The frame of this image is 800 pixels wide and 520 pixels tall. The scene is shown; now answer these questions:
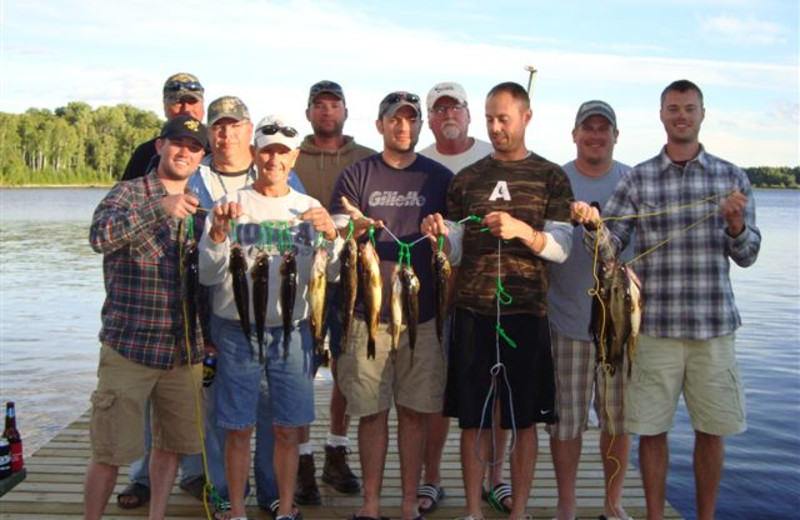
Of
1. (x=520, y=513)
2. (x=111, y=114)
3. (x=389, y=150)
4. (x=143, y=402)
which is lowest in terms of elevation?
(x=520, y=513)

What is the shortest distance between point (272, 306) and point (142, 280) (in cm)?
82

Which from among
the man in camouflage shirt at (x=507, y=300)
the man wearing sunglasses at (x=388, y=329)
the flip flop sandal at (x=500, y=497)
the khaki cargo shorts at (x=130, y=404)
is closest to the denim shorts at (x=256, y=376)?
the khaki cargo shorts at (x=130, y=404)

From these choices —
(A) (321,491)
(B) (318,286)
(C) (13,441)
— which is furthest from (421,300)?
(C) (13,441)

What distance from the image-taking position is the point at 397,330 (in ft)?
16.7

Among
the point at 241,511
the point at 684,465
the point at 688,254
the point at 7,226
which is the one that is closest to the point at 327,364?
the point at 241,511

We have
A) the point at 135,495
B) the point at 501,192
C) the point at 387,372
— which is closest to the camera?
the point at 501,192

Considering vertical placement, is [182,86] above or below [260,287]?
above

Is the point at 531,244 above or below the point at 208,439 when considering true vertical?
above

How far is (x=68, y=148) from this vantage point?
9031 cm

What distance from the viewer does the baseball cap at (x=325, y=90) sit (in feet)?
20.9

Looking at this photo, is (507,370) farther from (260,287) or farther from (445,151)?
(445,151)

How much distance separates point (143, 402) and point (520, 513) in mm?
2629

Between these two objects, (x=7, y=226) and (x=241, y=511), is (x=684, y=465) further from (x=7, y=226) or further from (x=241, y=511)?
(x=7, y=226)

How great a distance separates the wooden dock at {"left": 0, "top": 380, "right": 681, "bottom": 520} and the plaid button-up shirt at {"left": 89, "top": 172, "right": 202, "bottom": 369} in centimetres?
170
